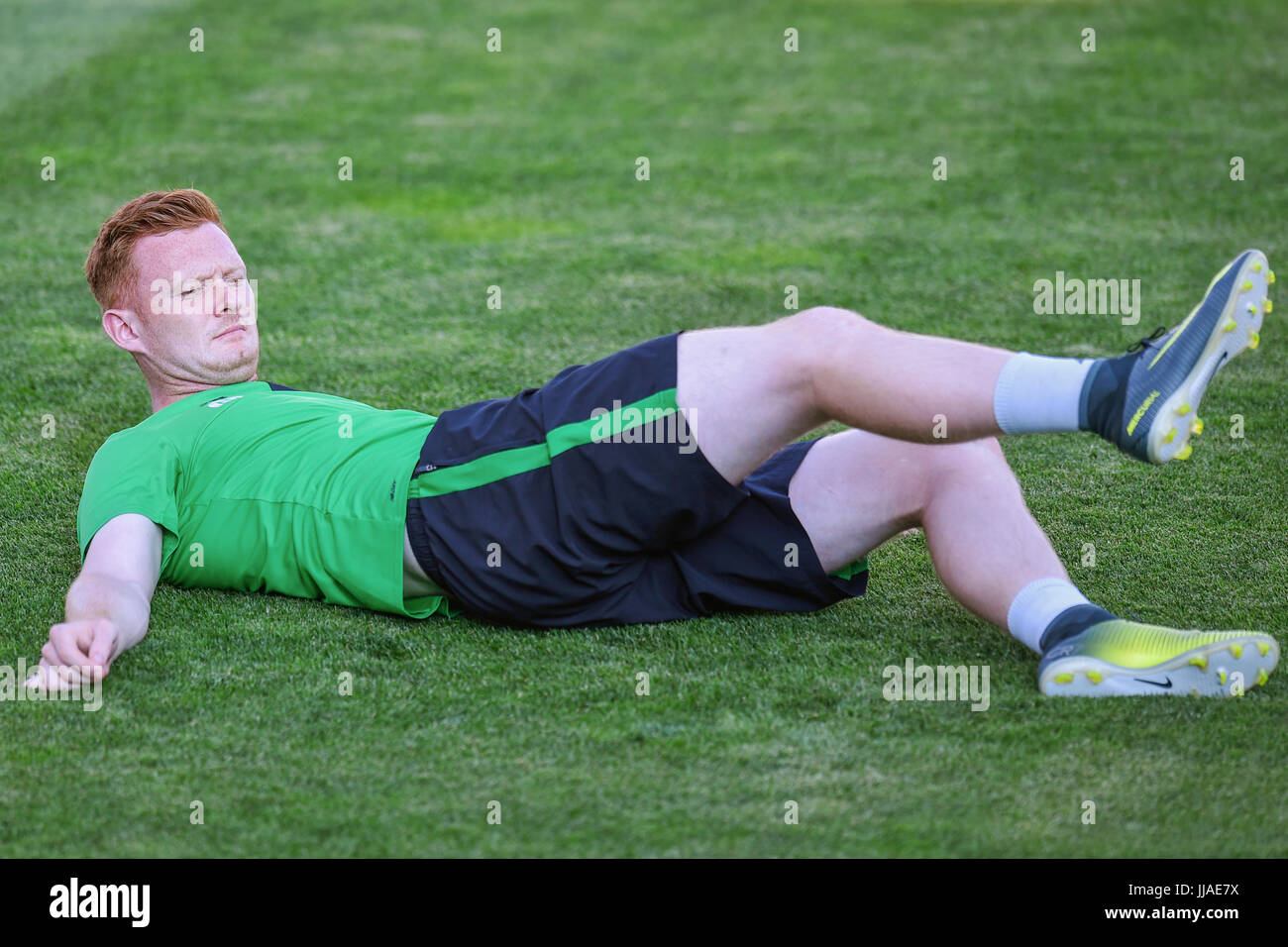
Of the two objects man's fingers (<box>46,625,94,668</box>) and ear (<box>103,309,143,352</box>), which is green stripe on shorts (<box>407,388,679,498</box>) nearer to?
man's fingers (<box>46,625,94,668</box>)

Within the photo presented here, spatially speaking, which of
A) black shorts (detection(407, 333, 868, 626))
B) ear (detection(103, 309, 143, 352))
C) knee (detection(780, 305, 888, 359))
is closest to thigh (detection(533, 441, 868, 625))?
black shorts (detection(407, 333, 868, 626))

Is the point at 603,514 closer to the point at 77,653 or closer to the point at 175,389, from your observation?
the point at 77,653

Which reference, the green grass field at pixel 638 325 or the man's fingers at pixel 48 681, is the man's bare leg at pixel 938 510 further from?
the man's fingers at pixel 48 681

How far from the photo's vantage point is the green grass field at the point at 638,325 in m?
1.98

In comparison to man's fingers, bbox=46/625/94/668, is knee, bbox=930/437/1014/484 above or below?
above

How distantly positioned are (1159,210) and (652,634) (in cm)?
304

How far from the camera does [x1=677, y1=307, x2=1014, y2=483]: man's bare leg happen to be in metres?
2.06

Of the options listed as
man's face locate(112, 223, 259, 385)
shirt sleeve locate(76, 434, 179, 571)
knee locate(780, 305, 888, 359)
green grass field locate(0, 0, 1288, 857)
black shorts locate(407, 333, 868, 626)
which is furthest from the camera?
man's face locate(112, 223, 259, 385)

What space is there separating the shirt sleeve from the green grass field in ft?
0.60

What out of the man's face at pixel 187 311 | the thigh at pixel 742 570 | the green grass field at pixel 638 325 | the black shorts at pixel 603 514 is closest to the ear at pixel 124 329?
the man's face at pixel 187 311

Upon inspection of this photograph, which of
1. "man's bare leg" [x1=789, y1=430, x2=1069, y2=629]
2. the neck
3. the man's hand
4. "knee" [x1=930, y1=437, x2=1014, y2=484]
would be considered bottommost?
the man's hand

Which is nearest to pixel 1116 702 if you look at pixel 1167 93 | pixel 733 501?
pixel 733 501

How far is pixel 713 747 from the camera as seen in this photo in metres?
2.10
